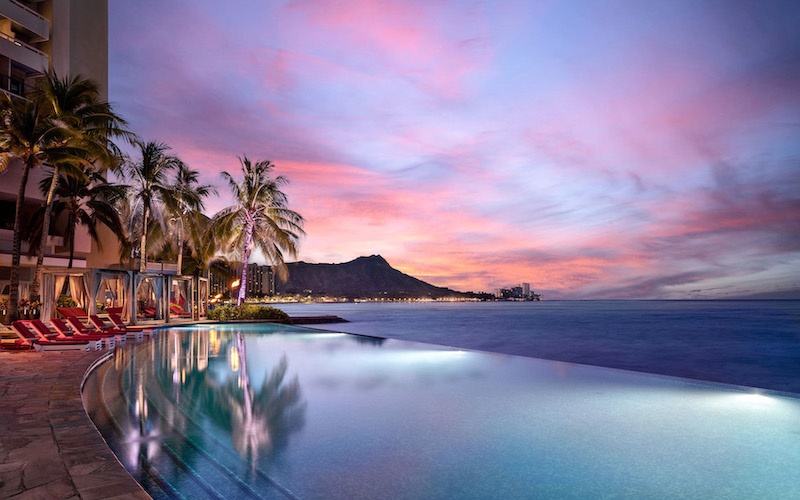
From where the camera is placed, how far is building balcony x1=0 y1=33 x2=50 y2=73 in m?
21.4

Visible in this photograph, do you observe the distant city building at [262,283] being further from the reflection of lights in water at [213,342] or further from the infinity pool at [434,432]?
the infinity pool at [434,432]

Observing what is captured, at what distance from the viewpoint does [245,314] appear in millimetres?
23812

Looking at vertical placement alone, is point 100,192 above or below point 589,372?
above

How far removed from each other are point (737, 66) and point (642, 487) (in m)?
18.0

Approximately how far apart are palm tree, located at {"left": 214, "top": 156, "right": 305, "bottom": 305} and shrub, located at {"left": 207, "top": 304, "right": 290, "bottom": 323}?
1112mm

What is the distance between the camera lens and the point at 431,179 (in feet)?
116

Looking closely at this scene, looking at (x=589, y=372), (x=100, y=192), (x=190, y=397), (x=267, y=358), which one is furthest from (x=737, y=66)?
(x=100, y=192)

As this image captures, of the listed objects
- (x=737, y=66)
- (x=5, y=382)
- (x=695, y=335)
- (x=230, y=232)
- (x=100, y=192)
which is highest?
(x=737, y=66)

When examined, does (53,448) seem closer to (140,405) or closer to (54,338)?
(140,405)

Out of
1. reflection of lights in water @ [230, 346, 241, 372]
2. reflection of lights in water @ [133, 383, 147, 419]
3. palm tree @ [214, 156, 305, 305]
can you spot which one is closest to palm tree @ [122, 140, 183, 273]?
palm tree @ [214, 156, 305, 305]

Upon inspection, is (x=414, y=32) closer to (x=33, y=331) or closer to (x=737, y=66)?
(x=737, y=66)

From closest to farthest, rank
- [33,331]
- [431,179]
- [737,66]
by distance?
[33,331], [737,66], [431,179]

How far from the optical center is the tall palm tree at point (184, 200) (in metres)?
22.4

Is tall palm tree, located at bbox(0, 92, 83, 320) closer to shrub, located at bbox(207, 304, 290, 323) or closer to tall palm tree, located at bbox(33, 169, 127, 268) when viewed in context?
tall palm tree, located at bbox(33, 169, 127, 268)
